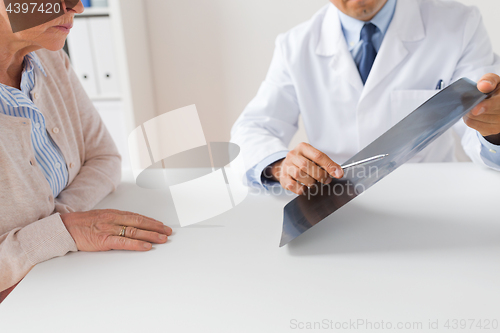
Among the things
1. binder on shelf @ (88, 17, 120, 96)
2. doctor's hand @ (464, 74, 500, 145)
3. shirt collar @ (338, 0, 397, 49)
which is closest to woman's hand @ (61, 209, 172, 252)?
doctor's hand @ (464, 74, 500, 145)

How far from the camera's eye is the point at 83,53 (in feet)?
6.45

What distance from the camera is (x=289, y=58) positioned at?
1257mm

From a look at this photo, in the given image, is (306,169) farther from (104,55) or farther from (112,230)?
(104,55)

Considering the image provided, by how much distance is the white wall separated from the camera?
2.07m

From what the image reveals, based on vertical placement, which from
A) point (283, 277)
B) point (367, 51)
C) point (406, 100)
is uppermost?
point (367, 51)

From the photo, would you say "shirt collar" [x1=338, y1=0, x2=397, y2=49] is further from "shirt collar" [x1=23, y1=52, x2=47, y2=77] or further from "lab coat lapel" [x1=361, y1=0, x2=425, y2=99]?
"shirt collar" [x1=23, y1=52, x2=47, y2=77]

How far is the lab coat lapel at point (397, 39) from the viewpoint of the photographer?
115 cm

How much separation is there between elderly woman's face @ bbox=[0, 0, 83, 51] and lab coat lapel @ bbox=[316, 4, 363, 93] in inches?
29.1

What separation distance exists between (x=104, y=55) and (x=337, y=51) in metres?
1.28

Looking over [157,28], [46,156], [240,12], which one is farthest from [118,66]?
[46,156]

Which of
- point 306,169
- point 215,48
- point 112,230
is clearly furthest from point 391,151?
point 215,48

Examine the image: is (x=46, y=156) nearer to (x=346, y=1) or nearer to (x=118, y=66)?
(x=346, y=1)

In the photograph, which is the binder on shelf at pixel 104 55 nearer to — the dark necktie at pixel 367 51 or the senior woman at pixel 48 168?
the senior woman at pixel 48 168

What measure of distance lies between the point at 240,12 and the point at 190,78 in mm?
467
